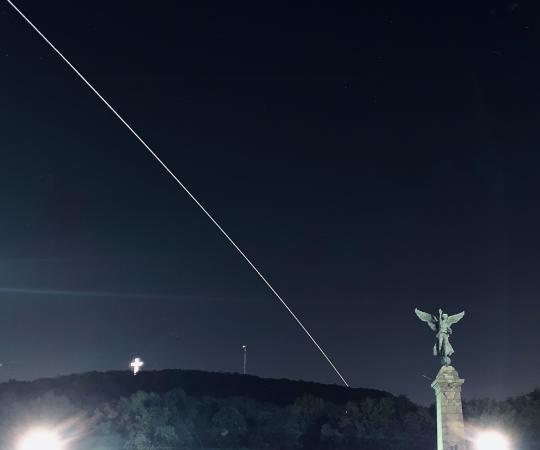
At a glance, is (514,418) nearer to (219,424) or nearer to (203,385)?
(219,424)

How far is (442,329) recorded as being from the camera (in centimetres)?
3052

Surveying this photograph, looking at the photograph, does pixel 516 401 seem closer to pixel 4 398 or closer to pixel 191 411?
pixel 191 411

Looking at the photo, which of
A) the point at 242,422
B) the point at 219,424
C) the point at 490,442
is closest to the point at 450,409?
the point at 490,442

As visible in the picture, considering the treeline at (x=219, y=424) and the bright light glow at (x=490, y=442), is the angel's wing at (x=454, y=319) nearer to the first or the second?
the bright light glow at (x=490, y=442)

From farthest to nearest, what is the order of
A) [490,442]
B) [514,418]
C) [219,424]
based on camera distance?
1. [219,424]
2. [514,418]
3. [490,442]

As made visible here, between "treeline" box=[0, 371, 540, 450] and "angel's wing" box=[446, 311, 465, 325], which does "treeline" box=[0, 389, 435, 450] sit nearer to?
"treeline" box=[0, 371, 540, 450]

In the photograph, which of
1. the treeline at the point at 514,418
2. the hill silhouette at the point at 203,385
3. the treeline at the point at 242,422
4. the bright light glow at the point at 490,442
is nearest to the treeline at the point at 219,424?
the treeline at the point at 242,422

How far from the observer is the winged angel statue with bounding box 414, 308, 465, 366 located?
3009cm

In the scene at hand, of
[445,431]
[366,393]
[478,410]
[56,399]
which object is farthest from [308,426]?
[366,393]

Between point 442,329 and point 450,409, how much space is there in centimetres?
357

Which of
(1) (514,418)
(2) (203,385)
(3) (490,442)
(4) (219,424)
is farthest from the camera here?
(2) (203,385)

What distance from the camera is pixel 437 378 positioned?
30125 mm

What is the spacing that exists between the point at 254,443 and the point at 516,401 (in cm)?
2664

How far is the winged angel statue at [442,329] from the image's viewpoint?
98.7ft
